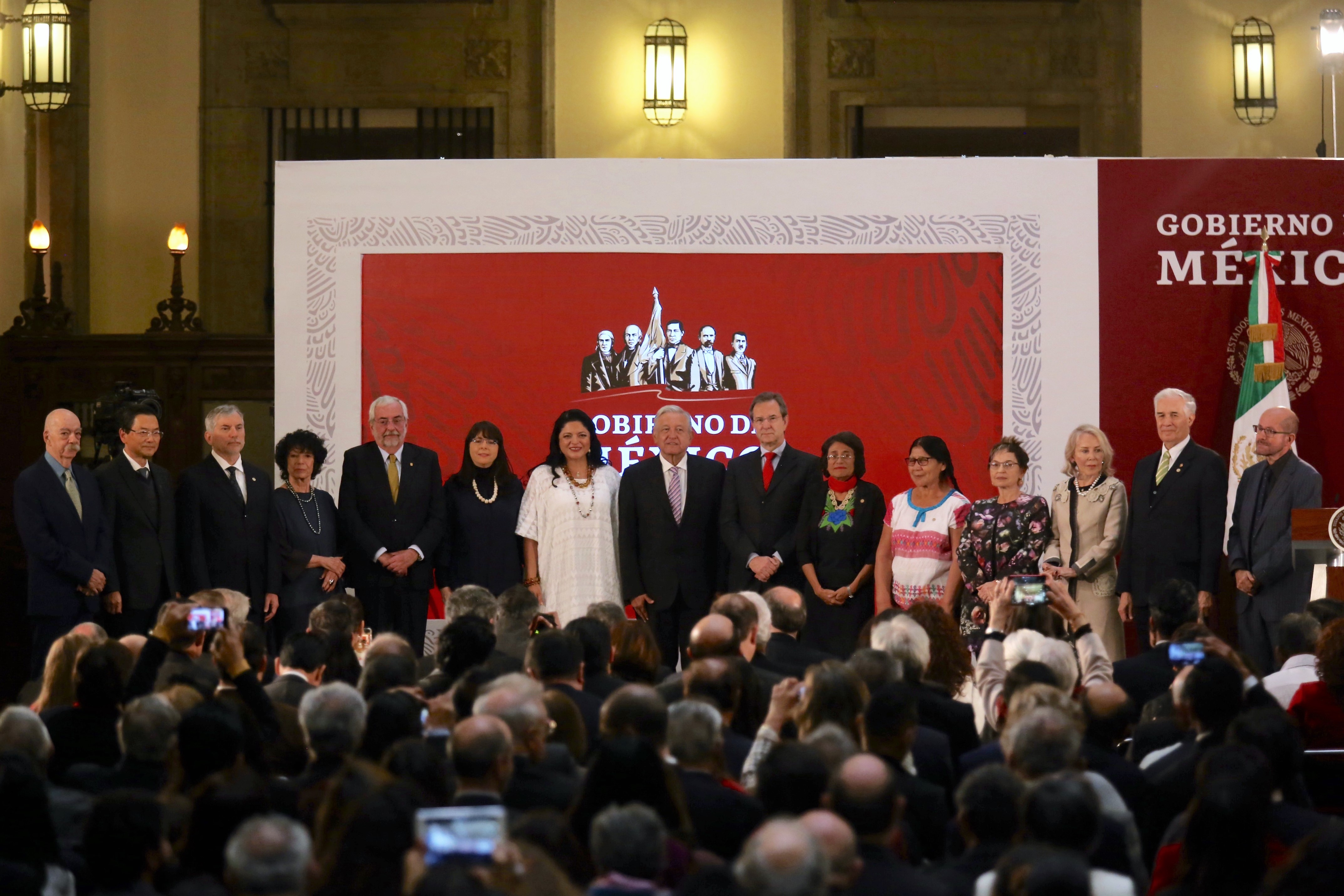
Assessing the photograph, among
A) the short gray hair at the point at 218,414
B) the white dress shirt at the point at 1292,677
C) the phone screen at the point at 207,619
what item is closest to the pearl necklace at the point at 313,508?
the short gray hair at the point at 218,414

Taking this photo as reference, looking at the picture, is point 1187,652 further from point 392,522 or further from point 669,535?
point 392,522

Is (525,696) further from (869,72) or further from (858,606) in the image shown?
(869,72)

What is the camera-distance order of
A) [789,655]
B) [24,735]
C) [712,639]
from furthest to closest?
1. [789,655]
2. [712,639]
3. [24,735]

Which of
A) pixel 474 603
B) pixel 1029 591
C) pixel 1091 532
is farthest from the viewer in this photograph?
pixel 1091 532

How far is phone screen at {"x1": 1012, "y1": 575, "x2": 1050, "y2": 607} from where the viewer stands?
17.1 ft

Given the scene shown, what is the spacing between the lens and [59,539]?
717 centimetres

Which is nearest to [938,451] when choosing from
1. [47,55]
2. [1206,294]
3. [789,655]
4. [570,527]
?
[570,527]

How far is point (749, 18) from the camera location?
12.4 m

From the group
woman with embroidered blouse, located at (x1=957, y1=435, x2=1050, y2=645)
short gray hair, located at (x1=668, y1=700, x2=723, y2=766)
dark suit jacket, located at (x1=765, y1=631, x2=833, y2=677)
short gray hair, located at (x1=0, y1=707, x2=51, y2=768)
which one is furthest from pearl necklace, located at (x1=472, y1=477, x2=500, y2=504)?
short gray hair, located at (x1=668, y1=700, x2=723, y2=766)

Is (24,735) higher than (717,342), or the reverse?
(717,342)

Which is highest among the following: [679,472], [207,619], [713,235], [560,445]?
[713,235]

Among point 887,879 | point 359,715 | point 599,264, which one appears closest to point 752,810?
point 887,879

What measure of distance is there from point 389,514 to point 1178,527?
3.36 m

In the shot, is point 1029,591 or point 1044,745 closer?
point 1044,745
